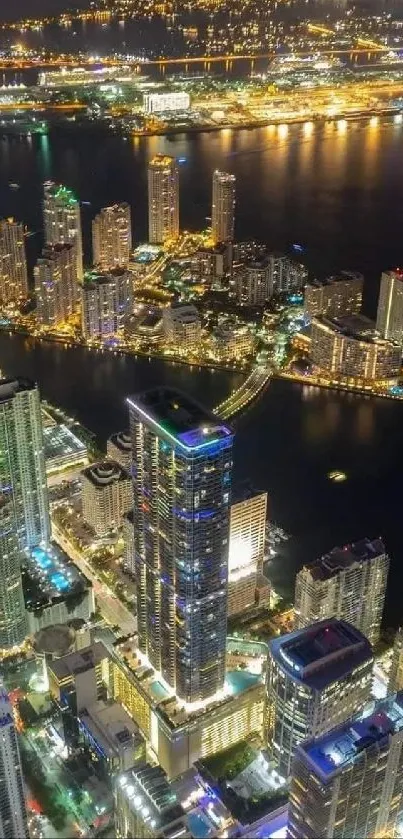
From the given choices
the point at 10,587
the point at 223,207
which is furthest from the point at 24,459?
the point at 223,207

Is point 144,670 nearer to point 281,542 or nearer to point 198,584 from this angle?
point 198,584

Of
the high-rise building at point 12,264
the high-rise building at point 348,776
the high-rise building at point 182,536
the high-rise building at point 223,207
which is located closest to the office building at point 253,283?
the high-rise building at point 223,207

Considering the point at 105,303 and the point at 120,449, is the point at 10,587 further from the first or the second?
the point at 105,303

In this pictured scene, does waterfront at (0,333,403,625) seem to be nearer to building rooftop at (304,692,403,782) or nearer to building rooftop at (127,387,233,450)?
building rooftop at (304,692,403,782)

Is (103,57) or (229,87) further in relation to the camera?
(103,57)

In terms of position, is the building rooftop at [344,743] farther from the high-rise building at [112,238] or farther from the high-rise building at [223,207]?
the high-rise building at [223,207]

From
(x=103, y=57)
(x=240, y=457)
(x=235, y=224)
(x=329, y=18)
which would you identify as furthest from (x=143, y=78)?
(x=240, y=457)
